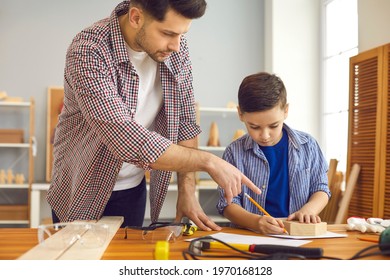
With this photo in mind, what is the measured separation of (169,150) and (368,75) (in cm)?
220

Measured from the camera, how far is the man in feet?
4.14

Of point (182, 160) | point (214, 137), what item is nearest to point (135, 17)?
point (182, 160)

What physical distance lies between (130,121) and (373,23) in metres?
2.47

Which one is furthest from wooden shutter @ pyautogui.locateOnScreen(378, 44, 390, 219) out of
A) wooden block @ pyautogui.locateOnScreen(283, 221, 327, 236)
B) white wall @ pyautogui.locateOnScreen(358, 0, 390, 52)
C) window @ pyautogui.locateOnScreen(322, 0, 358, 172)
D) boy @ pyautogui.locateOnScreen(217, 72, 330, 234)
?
wooden block @ pyautogui.locateOnScreen(283, 221, 327, 236)

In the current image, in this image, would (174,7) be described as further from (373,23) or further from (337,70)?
(337,70)

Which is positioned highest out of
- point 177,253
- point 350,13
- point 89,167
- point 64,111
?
point 350,13

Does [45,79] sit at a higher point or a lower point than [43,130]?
higher

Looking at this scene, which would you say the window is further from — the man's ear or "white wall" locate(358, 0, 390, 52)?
the man's ear

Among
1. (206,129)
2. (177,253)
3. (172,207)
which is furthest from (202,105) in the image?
(177,253)

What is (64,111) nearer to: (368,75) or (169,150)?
(169,150)

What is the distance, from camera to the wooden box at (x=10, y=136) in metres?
4.41

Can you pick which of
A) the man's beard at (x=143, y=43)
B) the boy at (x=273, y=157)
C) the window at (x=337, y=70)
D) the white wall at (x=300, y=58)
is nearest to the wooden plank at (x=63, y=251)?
the man's beard at (x=143, y=43)

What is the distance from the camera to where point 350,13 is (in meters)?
4.00

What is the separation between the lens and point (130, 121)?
A: 1281mm
